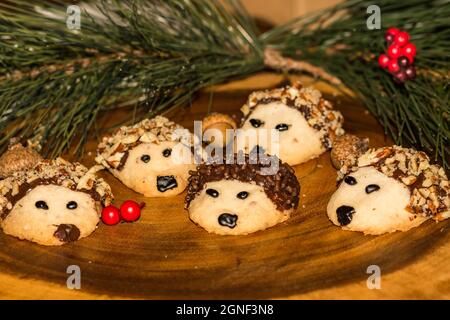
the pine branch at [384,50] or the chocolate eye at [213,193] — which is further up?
the pine branch at [384,50]

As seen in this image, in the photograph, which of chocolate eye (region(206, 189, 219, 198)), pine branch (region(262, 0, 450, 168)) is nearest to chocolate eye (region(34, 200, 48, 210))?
chocolate eye (region(206, 189, 219, 198))

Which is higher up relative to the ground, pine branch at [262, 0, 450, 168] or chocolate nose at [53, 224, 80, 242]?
pine branch at [262, 0, 450, 168]

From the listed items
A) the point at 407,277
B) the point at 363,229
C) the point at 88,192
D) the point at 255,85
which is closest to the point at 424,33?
the point at 255,85

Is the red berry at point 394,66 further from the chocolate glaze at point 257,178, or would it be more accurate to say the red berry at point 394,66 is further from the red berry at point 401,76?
the chocolate glaze at point 257,178

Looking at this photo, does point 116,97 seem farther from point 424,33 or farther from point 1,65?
point 424,33

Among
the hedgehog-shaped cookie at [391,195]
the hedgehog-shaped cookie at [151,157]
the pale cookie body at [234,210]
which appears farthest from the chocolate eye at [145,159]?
the hedgehog-shaped cookie at [391,195]

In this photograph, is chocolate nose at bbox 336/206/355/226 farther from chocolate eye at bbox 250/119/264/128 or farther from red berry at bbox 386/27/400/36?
red berry at bbox 386/27/400/36

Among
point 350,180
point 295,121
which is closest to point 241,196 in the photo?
point 350,180
